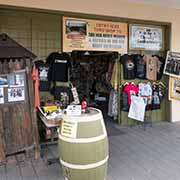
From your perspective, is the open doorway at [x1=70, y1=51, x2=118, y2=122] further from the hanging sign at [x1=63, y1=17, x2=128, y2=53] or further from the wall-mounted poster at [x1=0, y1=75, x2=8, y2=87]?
the wall-mounted poster at [x1=0, y1=75, x2=8, y2=87]

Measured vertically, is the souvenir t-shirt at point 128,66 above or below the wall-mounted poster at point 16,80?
above

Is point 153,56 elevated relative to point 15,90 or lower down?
elevated

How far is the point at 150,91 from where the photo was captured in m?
5.60

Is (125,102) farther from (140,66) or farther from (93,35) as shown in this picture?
(93,35)

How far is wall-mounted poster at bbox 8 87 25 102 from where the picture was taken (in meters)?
3.29

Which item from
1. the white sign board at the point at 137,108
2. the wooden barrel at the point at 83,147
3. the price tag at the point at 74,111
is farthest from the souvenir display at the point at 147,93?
the wooden barrel at the point at 83,147

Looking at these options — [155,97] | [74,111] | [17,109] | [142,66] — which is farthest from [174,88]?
[17,109]

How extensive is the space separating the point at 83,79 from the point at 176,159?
4.11m

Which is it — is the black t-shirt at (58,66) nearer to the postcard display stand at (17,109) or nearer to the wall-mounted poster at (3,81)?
the postcard display stand at (17,109)

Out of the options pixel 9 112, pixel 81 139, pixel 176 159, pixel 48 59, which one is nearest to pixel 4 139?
pixel 9 112

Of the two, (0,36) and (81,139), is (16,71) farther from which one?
(81,139)

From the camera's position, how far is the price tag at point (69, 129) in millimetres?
2373

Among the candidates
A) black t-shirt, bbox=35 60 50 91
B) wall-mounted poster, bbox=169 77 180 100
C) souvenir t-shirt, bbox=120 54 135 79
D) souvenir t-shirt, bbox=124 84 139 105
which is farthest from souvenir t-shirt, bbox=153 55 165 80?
black t-shirt, bbox=35 60 50 91

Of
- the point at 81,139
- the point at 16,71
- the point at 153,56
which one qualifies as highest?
the point at 153,56
